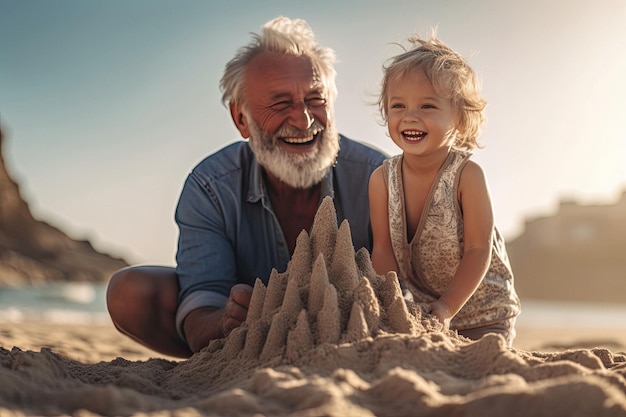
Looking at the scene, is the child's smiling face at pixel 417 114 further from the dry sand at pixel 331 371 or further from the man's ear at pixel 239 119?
the man's ear at pixel 239 119

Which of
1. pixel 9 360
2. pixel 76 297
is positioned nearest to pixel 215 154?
pixel 9 360

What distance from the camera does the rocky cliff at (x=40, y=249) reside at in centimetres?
4050

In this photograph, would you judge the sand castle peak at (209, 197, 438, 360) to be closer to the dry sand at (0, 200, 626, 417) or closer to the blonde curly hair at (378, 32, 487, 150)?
the dry sand at (0, 200, 626, 417)

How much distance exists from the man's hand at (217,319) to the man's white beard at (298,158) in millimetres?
929

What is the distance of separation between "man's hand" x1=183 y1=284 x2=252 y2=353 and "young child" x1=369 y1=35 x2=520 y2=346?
2.44 feet

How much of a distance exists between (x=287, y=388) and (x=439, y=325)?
0.94m

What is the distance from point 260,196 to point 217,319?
1.01 metres

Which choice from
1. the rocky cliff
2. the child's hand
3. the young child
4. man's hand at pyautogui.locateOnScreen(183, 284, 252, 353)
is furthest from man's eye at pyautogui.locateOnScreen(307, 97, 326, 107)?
the rocky cliff

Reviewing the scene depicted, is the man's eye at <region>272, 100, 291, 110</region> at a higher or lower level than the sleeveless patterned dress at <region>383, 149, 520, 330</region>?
higher

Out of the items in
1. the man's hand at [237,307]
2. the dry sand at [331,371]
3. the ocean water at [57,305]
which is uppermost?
the ocean water at [57,305]

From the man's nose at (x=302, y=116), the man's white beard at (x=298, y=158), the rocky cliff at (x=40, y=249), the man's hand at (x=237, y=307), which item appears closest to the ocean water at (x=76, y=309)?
the man's white beard at (x=298, y=158)

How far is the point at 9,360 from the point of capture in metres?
2.46

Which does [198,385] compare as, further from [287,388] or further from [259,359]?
[287,388]

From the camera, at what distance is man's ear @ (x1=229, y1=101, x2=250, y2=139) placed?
4.23 m
